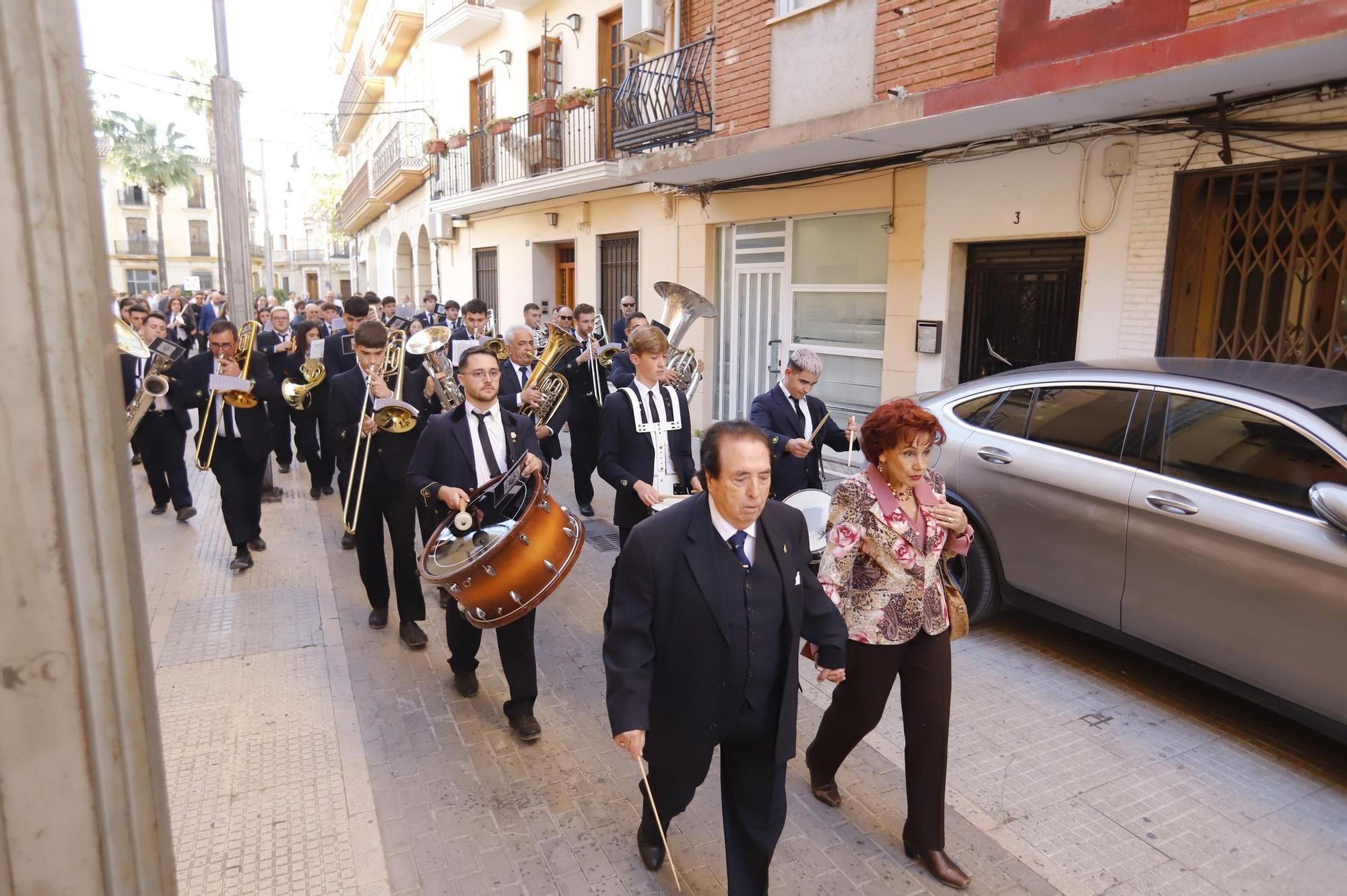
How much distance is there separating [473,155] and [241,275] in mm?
8264

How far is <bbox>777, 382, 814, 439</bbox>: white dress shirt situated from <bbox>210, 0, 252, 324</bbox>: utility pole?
706 cm

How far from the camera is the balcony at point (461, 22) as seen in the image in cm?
1689

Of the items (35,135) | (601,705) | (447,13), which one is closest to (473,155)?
(447,13)

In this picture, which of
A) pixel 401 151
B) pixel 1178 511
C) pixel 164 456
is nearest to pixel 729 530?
pixel 1178 511

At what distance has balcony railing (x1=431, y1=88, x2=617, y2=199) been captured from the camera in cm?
1290

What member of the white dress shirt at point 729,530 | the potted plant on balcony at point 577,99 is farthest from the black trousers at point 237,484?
the potted plant on balcony at point 577,99

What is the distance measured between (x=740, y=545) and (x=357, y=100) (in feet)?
107

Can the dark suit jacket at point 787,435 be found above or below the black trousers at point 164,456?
above

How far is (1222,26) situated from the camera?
5.24 m

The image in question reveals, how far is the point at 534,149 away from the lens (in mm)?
15070

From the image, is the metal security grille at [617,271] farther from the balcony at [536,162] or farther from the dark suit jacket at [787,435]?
the dark suit jacket at [787,435]

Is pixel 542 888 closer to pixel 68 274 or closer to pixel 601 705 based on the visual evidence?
pixel 601 705

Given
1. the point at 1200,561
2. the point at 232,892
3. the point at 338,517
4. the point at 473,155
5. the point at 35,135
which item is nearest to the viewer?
the point at 35,135

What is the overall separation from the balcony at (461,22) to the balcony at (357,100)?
7018 mm
